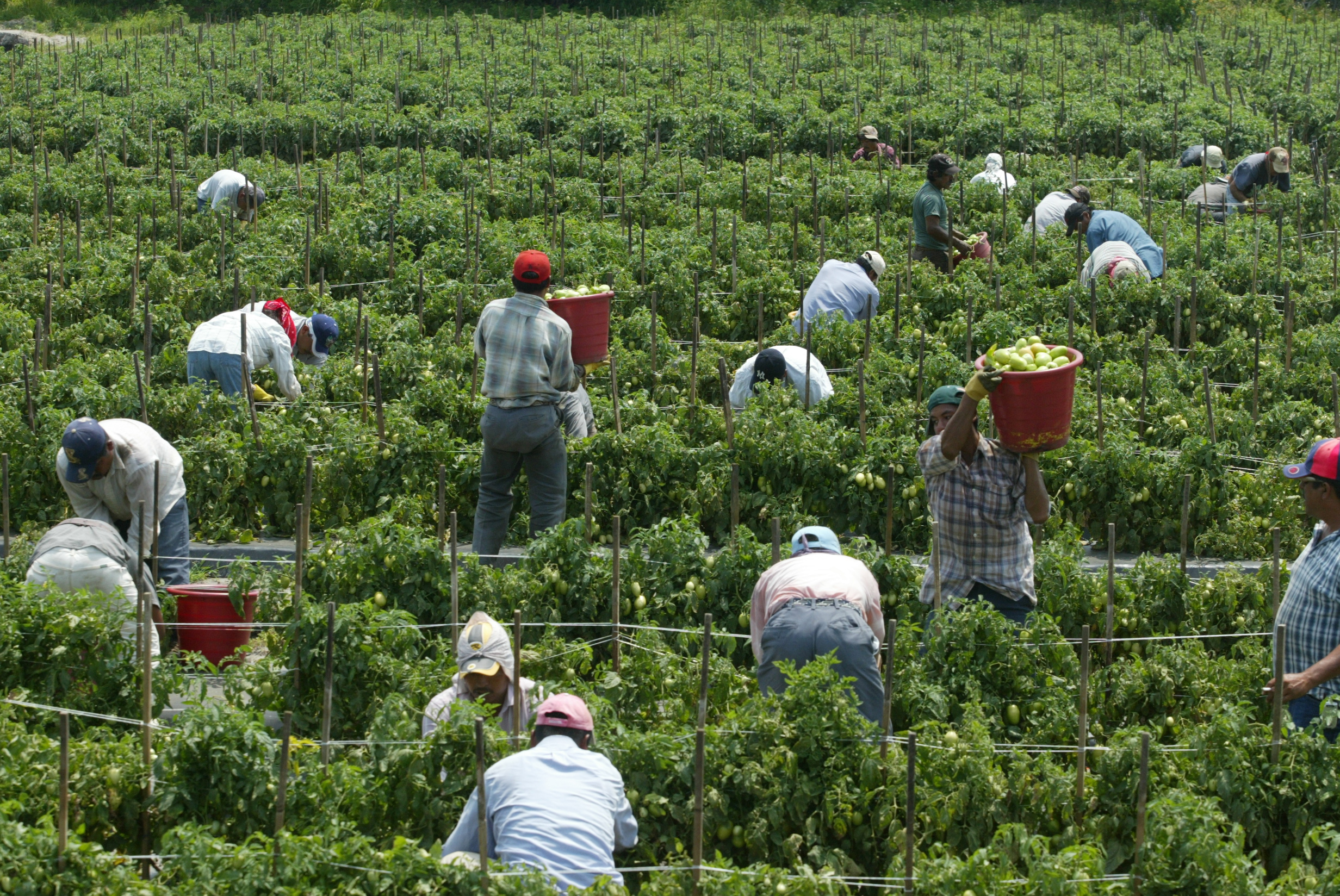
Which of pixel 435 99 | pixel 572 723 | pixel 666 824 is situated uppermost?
pixel 435 99

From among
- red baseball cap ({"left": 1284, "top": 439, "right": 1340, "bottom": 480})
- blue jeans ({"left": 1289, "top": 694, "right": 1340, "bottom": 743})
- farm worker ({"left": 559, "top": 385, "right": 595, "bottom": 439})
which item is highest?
red baseball cap ({"left": 1284, "top": 439, "right": 1340, "bottom": 480})

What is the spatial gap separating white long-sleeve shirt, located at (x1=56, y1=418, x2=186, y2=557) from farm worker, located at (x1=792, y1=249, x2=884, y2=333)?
552 centimetres

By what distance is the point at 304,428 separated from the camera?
10.2m

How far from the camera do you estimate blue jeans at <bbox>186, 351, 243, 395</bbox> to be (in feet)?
35.1

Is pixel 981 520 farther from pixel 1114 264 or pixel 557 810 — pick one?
pixel 1114 264

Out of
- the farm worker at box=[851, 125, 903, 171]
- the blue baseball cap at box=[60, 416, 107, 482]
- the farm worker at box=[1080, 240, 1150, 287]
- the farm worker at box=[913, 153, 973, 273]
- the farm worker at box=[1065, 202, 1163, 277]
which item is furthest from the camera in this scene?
the farm worker at box=[851, 125, 903, 171]

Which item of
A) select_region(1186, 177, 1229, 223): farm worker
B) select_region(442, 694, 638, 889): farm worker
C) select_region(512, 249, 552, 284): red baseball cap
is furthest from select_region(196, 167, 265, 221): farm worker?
select_region(442, 694, 638, 889): farm worker

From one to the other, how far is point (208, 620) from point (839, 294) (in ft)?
19.8

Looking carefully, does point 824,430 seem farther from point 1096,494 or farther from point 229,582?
point 229,582

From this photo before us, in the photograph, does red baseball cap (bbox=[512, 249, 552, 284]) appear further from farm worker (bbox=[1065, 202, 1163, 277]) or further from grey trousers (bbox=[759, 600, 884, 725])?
farm worker (bbox=[1065, 202, 1163, 277])

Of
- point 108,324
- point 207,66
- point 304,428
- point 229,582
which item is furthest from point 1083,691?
point 207,66

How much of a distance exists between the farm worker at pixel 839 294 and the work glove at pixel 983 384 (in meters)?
5.08

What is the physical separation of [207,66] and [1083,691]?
2248 centimetres

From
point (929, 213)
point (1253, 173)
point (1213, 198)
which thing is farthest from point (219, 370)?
point (1253, 173)
